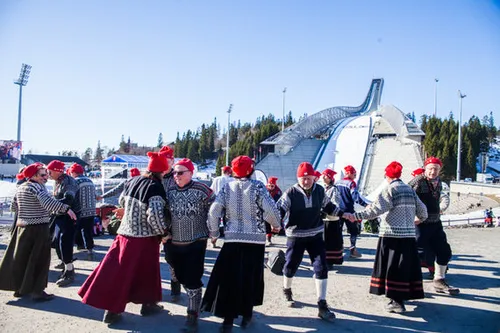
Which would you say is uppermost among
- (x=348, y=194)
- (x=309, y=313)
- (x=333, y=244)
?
(x=348, y=194)

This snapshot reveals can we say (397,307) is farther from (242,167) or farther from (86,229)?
(86,229)

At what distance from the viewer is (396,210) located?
14.2 feet

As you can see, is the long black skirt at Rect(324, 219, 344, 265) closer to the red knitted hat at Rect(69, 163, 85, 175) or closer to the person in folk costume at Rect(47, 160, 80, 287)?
the person in folk costume at Rect(47, 160, 80, 287)

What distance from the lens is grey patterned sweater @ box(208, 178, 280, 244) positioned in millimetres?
3668

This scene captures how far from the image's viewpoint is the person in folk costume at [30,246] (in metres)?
4.32

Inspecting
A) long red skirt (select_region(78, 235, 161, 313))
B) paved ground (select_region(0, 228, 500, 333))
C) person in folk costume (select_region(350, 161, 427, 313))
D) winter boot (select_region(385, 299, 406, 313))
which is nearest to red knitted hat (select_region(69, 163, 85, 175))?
paved ground (select_region(0, 228, 500, 333))

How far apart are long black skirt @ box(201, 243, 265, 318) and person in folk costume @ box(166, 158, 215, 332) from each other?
0.45ft

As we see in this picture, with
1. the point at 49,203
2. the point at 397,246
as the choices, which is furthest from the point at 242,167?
the point at 49,203

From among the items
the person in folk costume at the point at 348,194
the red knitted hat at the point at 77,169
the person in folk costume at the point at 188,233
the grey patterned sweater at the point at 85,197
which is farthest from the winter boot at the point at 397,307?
the red knitted hat at the point at 77,169

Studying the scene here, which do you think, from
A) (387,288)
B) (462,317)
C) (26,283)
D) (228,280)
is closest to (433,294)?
(462,317)

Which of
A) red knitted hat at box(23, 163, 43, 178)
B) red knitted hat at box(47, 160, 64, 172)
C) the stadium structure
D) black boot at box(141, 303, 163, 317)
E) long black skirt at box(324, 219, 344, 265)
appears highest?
the stadium structure

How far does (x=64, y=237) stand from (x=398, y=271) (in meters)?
4.28

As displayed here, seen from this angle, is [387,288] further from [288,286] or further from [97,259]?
[97,259]

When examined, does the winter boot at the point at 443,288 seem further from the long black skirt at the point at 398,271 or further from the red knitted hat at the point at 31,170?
the red knitted hat at the point at 31,170
